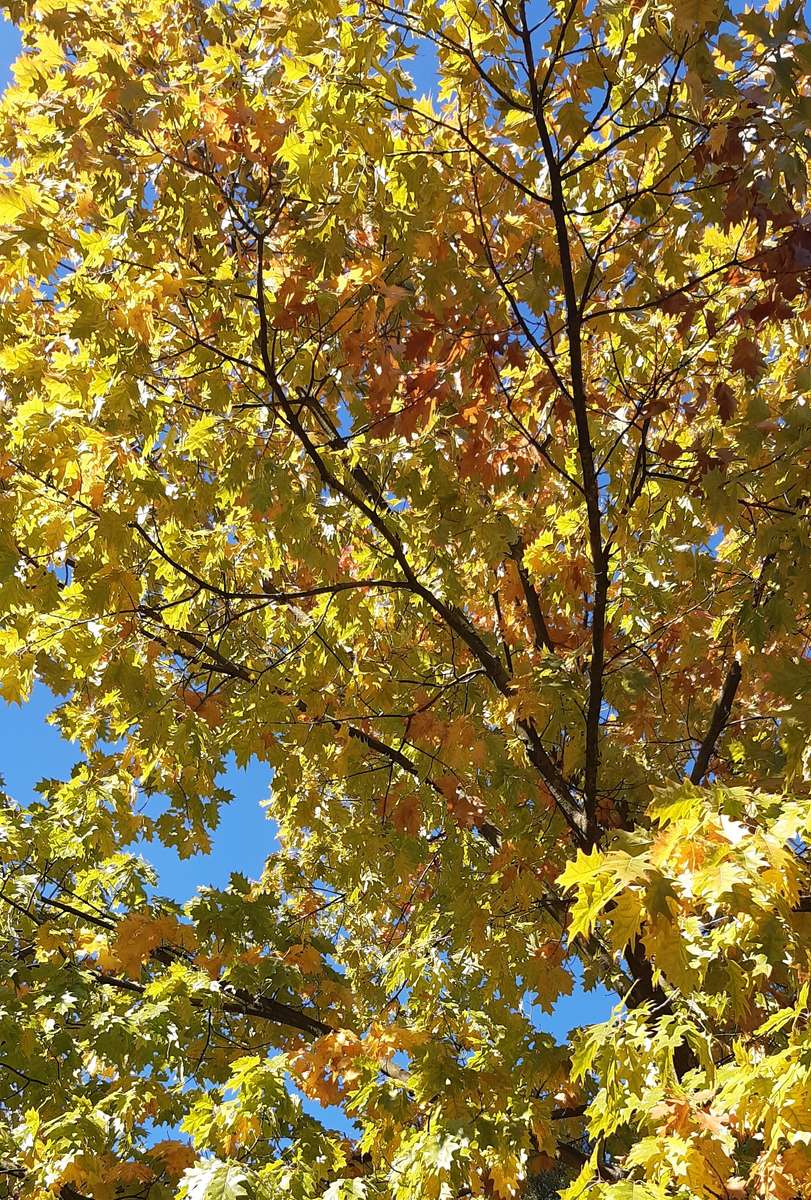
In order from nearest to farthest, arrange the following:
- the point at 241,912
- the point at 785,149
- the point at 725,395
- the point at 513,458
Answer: the point at 785,149 < the point at 725,395 < the point at 513,458 < the point at 241,912

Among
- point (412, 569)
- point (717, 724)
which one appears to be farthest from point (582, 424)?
point (717, 724)

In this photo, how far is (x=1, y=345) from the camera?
5129mm

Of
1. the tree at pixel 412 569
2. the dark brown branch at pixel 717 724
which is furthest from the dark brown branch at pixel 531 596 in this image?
the dark brown branch at pixel 717 724

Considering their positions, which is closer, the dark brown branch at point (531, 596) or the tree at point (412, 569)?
the tree at point (412, 569)

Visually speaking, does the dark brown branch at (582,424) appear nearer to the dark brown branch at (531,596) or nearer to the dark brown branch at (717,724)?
the dark brown branch at (717,724)

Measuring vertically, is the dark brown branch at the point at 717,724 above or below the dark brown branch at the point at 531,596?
below

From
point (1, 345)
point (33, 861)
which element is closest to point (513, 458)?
point (1, 345)

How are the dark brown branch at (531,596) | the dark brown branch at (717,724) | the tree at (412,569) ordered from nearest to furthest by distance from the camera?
1. the tree at (412,569)
2. the dark brown branch at (717,724)
3. the dark brown branch at (531,596)

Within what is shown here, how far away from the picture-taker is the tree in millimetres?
3342

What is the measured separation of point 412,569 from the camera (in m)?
4.93

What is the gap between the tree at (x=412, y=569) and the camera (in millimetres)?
3342

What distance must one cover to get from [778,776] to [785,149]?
9.88 feet

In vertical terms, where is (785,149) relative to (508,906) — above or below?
above

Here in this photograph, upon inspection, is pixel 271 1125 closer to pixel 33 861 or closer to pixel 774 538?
pixel 33 861
